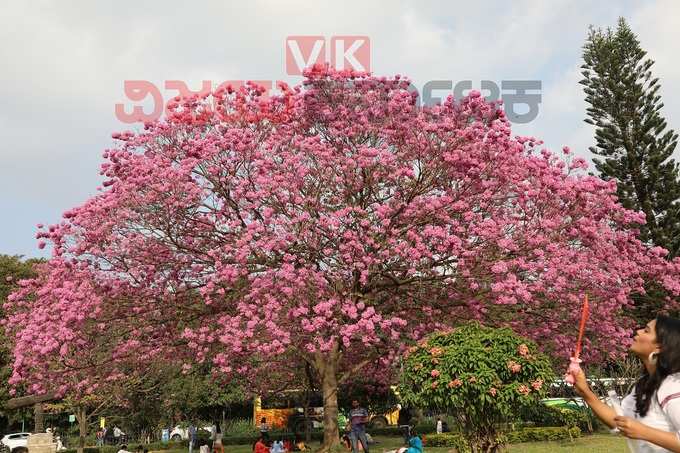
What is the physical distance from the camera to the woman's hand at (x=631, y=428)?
132 inches

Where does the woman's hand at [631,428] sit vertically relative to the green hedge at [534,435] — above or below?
above

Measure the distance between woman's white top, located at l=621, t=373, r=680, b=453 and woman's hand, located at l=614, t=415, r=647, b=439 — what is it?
0.59ft

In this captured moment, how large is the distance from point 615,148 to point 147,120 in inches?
863

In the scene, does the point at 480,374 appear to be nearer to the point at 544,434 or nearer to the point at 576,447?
the point at 576,447

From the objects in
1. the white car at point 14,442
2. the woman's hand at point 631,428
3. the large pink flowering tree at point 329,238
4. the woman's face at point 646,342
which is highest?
the large pink flowering tree at point 329,238

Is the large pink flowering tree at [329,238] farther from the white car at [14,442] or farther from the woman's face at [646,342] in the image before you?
the white car at [14,442]

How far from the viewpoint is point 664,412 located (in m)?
3.51

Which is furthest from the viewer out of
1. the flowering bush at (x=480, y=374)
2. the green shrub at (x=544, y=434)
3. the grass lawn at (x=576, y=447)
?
the green shrub at (x=544, y=434)

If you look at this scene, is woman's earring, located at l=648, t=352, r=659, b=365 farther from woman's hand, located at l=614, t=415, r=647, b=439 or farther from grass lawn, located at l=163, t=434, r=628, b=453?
grass lawn, located at l=163, t=434, r=628, b=453

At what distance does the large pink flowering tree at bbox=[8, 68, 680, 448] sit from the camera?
15602mm

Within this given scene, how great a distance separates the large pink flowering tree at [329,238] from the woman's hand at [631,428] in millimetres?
11607

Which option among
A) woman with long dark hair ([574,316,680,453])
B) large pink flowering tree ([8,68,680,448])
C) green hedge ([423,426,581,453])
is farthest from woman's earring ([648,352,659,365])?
green hedge ([423,426,581,453])

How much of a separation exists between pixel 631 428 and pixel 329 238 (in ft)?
41.6

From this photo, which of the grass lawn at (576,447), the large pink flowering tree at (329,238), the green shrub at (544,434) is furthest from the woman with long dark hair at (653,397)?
the green shrub at (544,434)
